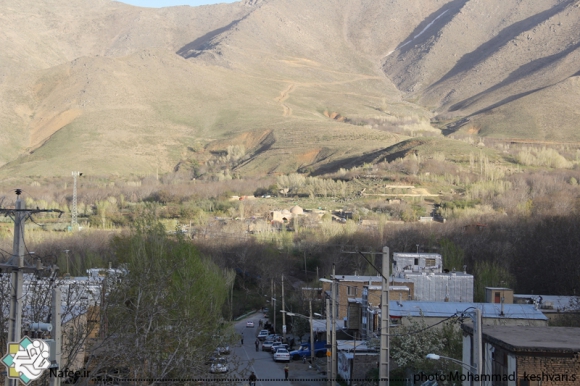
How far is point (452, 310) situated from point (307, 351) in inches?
325

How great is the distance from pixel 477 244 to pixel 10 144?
374ft

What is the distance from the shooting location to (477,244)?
212 feet

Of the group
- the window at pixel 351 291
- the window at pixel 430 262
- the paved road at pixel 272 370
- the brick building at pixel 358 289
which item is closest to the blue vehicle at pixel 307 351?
the paved road at pixel 272 370

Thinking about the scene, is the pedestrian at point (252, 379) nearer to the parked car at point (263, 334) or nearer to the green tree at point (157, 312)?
the green tree at point (157, 312)

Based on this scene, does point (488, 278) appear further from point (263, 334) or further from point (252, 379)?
point (252, 379)

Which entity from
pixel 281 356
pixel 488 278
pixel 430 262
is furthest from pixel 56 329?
pixel 430 262

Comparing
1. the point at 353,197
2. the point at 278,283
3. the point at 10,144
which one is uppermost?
the point at 10,144

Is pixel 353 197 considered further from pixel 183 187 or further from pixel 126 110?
pixel 126 110

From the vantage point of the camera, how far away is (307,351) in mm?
41438

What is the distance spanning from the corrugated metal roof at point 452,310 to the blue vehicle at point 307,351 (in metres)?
5.61

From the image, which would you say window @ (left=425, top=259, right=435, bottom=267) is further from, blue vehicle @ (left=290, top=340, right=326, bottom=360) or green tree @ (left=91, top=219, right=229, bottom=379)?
green tree @ (left=91, top=219, right=229, bottom=379)

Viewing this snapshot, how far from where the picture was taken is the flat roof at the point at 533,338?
19734 millimetres

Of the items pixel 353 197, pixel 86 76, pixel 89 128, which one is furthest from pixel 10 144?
pixel 353 197

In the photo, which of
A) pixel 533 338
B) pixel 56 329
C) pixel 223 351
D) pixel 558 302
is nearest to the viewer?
pixel 56 329
